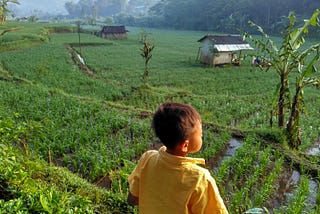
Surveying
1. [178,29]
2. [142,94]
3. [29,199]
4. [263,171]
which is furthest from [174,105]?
[178,29]

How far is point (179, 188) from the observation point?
203cm

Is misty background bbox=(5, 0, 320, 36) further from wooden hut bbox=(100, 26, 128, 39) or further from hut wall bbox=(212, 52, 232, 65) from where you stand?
hut wall bbox=(212, 52, 232, 65)

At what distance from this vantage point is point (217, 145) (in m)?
7.27

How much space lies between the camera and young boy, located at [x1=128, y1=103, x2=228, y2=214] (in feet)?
6.44

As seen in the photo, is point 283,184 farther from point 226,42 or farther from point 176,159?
point 226,42

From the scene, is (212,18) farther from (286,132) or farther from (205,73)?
(286,132)

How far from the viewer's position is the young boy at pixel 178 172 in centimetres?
196

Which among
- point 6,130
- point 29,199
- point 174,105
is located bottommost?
point 29,199

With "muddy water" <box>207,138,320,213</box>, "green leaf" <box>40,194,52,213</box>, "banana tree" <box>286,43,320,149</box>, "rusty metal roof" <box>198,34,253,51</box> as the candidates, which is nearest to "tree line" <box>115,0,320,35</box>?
"rusty metal roof" <box>198,34,253,51</box>

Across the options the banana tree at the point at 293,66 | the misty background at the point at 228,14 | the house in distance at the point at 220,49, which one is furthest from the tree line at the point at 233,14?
the banana tree at the point at 293,66

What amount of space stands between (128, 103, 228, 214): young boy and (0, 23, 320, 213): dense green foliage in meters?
1.32

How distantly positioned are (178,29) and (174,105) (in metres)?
68.3

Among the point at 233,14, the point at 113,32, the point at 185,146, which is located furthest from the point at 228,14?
the point at 185,146

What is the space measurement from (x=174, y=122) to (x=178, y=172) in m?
0.37
